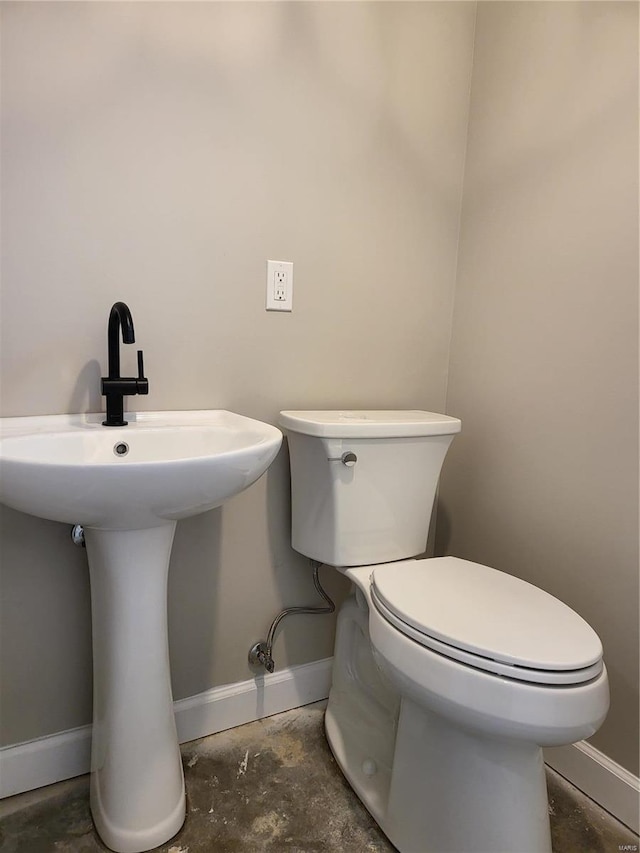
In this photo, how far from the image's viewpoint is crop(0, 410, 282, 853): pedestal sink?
916 millimetres

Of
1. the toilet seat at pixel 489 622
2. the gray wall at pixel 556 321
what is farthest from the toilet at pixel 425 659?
the gray wall at pixel 556 321

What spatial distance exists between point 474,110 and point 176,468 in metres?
1.34

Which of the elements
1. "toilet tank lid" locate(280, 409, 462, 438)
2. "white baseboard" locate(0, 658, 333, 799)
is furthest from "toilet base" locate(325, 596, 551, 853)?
"toilet tank lid" locate(280, 409, 462, 438)

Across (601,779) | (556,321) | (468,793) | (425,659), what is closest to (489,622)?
(425,659)

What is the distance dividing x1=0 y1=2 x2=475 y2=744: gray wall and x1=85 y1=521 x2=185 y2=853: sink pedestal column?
186mm

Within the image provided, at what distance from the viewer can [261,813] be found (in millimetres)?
1100

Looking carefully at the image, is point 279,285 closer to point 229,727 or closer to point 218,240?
point 218,240

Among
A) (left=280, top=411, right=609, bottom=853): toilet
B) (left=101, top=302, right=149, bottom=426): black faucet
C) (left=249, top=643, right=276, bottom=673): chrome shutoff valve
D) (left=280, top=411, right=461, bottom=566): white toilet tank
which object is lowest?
(left=249, top=643, right=276, bottom=673): chrome shutoff valve

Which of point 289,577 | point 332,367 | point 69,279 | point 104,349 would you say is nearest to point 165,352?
point 104,349

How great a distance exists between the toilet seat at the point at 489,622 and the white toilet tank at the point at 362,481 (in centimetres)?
15

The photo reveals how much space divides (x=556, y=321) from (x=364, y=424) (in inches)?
20.8

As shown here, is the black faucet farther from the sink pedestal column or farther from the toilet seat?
the toilet seat

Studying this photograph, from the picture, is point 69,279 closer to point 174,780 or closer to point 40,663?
point 40,663

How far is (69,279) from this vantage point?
107cm
